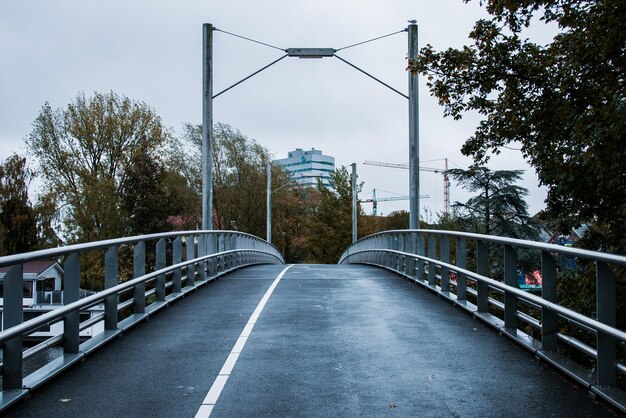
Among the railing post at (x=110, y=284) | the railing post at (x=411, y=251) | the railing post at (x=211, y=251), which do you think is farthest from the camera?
the railing post at (x=211, y=251)

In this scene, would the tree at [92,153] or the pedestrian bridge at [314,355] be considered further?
the tree at [92,153]

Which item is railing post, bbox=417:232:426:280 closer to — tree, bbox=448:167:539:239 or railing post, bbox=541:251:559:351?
railing post, bbox=541:251:559:351

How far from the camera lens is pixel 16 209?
5931 centimetres

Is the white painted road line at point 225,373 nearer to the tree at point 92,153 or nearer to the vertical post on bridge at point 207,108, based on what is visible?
the vertical post on bridge at point 207,108

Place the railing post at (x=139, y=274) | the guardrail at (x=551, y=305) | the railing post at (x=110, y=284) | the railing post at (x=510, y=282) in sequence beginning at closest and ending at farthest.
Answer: the guardrail at (x=551, y=305), the railing post at (x=510, y=282), the railing post at (x=110, y=284), the railing post at (x=139, y=274)

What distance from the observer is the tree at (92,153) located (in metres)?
58.5

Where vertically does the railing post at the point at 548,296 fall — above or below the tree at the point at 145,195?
below

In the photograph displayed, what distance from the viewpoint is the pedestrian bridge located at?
620cm

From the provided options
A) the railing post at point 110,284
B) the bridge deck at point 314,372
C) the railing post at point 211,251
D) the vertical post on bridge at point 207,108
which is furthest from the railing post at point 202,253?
the railing post at point 110,284

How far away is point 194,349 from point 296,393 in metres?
2.54

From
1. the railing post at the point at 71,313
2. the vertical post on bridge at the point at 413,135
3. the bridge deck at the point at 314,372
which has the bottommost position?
the bridge deck at the point at 314,372

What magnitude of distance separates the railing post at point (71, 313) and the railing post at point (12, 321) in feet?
4.43

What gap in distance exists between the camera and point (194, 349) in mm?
8820

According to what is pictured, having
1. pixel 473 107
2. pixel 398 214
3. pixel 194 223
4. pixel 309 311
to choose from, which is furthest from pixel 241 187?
pixel 309 311
